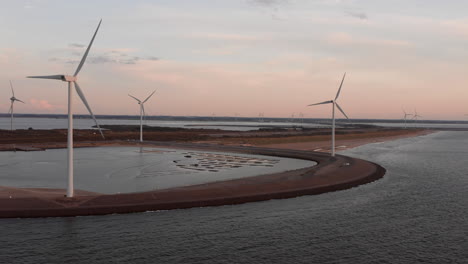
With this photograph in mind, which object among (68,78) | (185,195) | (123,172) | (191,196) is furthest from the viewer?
(123,172)

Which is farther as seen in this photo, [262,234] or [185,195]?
[185,195]

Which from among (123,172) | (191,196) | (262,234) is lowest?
(123,172)

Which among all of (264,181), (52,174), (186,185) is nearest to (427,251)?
(264,181)

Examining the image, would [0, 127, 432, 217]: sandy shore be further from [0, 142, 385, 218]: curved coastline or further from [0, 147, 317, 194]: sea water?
[0, 147, 317, 194]: sea water

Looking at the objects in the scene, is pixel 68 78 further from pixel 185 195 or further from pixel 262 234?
pixel 262 234

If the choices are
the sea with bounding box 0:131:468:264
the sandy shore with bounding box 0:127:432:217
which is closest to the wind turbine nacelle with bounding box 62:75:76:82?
the sandy shore with bounding box 0:127:432:217

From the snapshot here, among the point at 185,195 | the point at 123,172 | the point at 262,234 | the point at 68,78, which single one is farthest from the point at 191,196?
the point at 123,172

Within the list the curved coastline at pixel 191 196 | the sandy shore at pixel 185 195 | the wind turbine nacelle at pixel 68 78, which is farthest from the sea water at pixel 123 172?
the wind turbine nacelle at pixel 68 78
